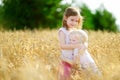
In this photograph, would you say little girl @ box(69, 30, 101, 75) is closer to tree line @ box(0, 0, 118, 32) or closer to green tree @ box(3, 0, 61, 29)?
tree line @ box(0, 0, 118, 32)

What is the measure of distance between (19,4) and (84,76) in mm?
28242

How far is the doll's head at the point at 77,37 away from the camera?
422cm

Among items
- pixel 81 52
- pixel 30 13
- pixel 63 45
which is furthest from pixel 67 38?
pixel 30 13

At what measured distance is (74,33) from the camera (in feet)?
14.1

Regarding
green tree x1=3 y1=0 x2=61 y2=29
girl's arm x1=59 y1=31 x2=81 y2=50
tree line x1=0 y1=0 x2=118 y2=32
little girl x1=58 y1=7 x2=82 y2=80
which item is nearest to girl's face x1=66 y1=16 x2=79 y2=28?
little girl x1=58 y1=7 x2=82 y2=80

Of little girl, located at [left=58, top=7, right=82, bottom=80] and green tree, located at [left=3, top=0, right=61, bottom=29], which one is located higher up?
little girl, located at [left=58, top=7, right=82, bottom=80]

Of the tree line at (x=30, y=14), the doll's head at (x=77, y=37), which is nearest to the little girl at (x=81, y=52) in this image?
the doll's head at (x=77, y=37)

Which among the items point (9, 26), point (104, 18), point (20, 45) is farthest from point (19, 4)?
point (20, 45)

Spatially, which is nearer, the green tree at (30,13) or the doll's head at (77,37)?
the doll's head at (77,37)

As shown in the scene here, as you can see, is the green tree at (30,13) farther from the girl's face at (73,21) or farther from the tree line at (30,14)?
the girl's face at (73,21)

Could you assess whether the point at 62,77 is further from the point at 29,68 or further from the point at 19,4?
the point at 19,4

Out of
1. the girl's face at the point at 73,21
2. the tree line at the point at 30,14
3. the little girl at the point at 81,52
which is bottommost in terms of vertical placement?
the tree line at the point at 30,14

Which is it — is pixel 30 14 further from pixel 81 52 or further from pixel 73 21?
pixel 81 52

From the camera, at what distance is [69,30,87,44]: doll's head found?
4.22 metres
